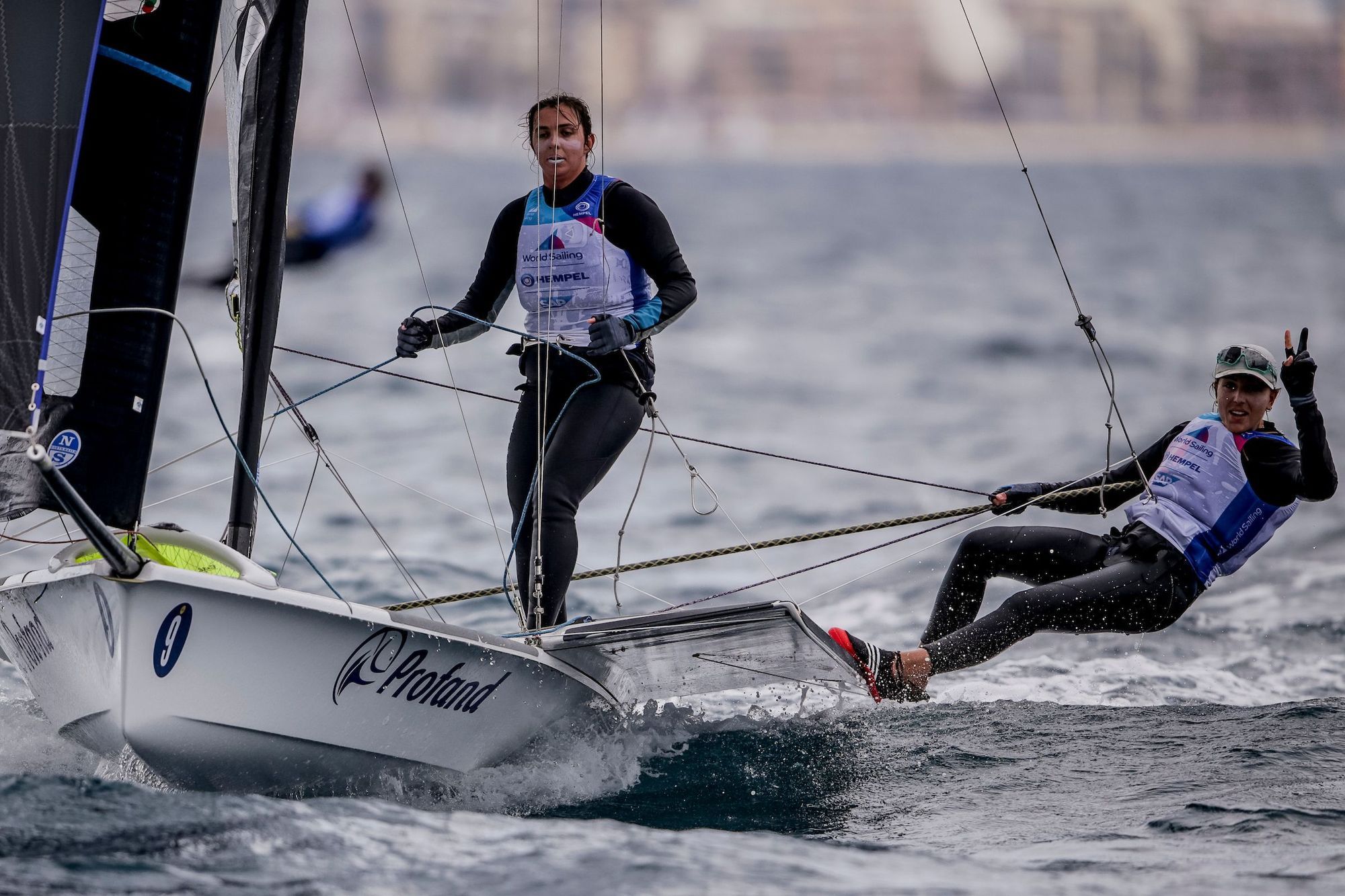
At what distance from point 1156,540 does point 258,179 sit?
7.92 feet

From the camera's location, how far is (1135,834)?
128 inches

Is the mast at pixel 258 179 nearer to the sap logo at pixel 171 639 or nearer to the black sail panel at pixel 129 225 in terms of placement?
the black sail panel at pixel 129 225

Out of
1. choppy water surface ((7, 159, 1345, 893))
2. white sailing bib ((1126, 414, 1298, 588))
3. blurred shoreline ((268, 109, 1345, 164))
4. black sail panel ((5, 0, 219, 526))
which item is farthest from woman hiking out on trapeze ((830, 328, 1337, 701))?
blurred shoreline ((268, 109, 1345, 164))

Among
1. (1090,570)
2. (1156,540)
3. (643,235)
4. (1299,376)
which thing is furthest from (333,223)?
(1299,376)

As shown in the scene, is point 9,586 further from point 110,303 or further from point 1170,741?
point 1170,741

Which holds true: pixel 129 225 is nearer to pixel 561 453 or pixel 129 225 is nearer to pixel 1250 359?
pixel 561 453

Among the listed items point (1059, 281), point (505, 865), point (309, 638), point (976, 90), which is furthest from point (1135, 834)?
point (976, 90)

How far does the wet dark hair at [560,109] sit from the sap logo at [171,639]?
1.48 m

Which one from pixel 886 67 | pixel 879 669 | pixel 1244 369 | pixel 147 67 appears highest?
pixel 886 67

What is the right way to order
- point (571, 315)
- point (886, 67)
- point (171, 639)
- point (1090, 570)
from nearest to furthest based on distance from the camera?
point (171, 639), point (571, 315), point (1090, 570), point (886, 67)

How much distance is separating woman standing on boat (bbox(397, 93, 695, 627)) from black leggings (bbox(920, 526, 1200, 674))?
95cm

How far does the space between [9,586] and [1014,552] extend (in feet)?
7.92

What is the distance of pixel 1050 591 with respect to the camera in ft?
12.6

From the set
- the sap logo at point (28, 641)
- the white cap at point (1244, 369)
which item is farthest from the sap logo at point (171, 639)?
the white cap at point (1244, 369)
